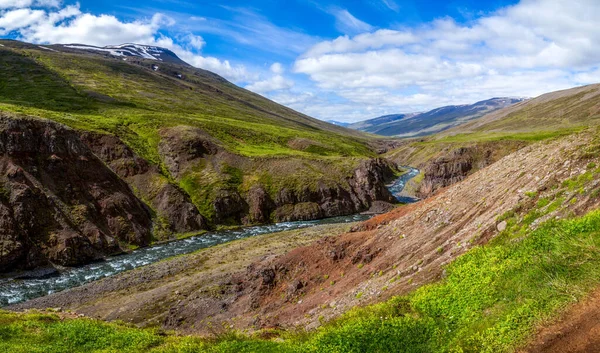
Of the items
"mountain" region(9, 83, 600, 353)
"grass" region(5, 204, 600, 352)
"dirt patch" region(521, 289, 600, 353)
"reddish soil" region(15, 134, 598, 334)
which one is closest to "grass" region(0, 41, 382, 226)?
"reddish soil" region(15, 134, 598, 334)

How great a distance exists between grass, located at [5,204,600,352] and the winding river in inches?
1493

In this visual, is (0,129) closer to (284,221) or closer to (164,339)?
(284,221)

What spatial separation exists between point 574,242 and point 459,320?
5769mm

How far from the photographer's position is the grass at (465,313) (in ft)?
46.4

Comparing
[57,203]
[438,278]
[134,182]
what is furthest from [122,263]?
[438,278]

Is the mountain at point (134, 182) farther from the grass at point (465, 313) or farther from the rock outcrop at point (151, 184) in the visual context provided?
the grass at point (465, 313)

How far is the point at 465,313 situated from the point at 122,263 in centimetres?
6285

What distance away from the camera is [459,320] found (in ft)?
53.9

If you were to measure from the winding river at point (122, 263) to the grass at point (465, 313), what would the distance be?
124 feet

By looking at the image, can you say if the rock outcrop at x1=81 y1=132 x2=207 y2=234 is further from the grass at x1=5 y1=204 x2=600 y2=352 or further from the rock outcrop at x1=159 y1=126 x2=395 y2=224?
the grass at x1=5 y1=204 x2=600 y2=352

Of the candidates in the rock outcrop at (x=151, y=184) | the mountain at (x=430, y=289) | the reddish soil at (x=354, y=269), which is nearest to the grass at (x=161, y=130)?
the rock outcrop at (x=151, y=184)

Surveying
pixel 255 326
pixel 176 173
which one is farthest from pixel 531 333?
pixel 176 173

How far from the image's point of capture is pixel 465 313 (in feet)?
54.5

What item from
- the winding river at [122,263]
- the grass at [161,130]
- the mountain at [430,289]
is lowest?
the winding river at [122,263]
